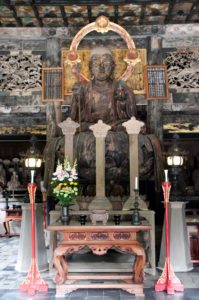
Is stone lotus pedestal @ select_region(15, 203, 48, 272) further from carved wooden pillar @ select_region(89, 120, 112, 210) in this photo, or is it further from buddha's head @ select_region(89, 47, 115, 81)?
buddha's head @ select_region(89, 47, 115, 81)

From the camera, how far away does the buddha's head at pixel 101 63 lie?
23.5 feet

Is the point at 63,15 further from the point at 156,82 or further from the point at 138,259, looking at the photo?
the point at 138,259

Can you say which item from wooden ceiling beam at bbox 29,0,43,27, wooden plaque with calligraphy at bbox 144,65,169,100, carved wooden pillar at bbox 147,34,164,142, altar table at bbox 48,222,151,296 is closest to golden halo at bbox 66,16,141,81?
wooden plaque with calligraphy at bbox 144,65,169,100

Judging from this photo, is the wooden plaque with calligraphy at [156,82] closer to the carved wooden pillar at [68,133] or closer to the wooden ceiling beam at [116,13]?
the wooden ceiling beam at [116,13]

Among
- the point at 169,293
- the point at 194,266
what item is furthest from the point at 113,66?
the point at 169,293

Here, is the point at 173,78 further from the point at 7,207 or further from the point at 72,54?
the point at 7,207

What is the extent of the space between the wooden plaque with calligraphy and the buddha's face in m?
0.69

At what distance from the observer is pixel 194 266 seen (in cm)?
567

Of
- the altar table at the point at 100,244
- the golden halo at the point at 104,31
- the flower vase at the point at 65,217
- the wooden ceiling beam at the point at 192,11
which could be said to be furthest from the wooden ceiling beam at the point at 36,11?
the altar table at the point at 100,244

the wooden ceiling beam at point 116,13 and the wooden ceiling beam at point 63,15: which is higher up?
the wooden ceiling beam at point 116,13

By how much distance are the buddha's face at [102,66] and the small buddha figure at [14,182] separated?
431 centimetres

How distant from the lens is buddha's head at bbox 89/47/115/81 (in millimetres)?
7164

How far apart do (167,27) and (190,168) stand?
13.4 ft

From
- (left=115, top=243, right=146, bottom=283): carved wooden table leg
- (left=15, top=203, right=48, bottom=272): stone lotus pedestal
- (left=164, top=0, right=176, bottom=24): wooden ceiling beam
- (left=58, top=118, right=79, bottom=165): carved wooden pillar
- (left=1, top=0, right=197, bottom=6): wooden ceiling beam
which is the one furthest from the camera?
(left=164, top=0, right=176, bottom=24): wooden ceiling beam
